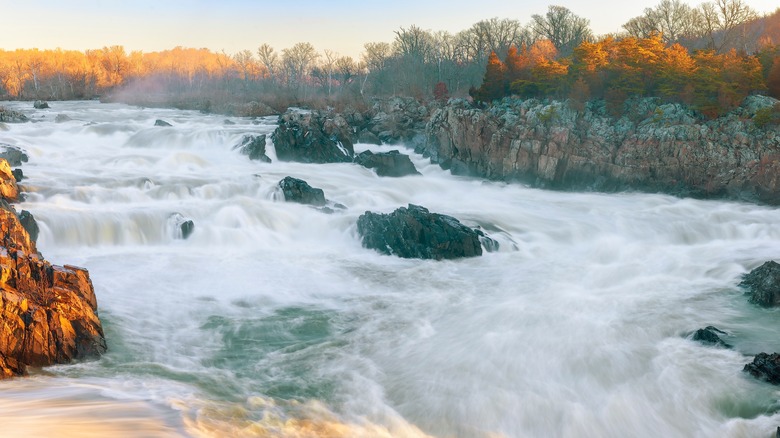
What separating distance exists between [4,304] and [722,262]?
17.3 m

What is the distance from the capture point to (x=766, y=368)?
10.1 metres

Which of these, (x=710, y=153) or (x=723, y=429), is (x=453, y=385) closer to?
(x=723, y=429)

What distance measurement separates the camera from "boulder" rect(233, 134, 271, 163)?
102 feet

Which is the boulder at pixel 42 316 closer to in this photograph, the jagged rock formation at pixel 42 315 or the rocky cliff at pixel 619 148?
the jagged rock formation at pixel 42 315

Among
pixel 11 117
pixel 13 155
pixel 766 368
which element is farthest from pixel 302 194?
pixel 11 117

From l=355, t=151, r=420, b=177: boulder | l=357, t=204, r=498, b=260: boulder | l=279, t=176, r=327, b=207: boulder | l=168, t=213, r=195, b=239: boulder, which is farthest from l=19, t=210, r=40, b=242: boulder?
l=355, t=151, r=420, b=177: boulder

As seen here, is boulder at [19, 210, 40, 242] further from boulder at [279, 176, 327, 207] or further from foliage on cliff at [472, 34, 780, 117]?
foliage on cliff at [472, 34, 780, 117]

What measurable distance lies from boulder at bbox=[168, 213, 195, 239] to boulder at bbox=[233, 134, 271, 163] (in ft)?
40.8

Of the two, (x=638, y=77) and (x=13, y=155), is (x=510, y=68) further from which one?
(x=13, y=155)

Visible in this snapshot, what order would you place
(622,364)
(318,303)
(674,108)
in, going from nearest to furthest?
(622,364) < (318,303) < (674,108)

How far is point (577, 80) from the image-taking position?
100 feet

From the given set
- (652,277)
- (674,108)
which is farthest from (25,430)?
(674,108)

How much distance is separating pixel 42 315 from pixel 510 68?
2984 centimetres

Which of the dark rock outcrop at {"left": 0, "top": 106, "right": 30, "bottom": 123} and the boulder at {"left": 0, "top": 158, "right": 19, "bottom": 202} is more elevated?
the dark rock outcrop at {"left": 0, "top": 106, "right": 30, "bottom": 123}
